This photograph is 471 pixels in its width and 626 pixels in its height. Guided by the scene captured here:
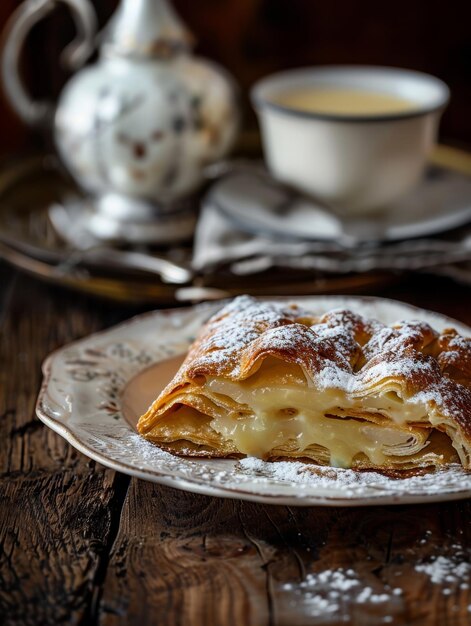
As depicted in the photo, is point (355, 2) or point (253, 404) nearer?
point (253, 404)

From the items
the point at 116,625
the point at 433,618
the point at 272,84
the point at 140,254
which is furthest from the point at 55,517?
the point at 272,84

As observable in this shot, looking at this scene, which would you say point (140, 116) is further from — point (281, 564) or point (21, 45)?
point (281, 564)

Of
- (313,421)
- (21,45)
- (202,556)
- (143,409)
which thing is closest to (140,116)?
(21,45)

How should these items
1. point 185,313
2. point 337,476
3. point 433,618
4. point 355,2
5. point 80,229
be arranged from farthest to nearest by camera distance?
1. point 355,2
2. point 80,229
3. point 185,313
4. point 337,476
5. point 433,618

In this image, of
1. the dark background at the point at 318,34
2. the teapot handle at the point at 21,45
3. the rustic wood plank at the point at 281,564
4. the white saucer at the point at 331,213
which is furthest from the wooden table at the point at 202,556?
the dark background at the point at 318,34

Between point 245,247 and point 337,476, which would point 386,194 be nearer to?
point 245,247

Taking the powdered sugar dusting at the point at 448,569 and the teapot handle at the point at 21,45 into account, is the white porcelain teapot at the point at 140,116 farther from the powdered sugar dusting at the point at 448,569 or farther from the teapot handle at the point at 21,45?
the powdered sugar dusting at the point at 448,569
